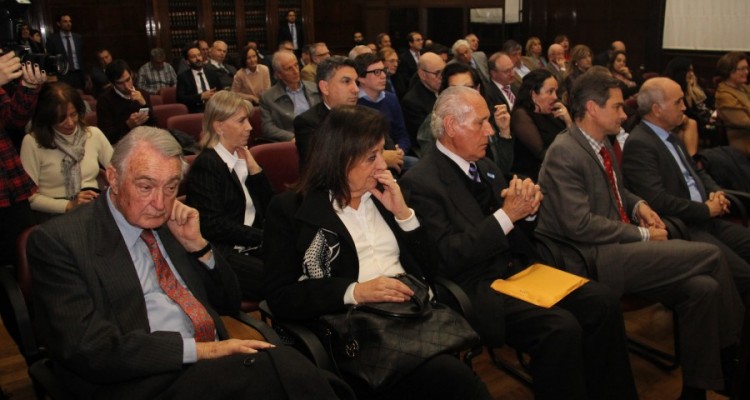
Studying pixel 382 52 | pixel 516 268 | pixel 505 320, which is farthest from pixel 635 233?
pixel 382 52

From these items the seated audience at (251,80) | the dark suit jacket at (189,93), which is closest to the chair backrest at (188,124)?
the dark suit jacket at (189,93)

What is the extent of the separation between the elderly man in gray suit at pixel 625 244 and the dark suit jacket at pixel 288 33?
361 inches

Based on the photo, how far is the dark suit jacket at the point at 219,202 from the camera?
3.07 meters

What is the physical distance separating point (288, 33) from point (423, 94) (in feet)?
23.2

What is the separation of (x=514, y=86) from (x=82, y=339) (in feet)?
19.6

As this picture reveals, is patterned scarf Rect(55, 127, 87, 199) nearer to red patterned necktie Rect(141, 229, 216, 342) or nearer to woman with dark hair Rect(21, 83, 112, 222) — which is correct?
woman with dark hair Rect(21, 83, 112, 222)

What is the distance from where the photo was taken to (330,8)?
12578 millimetres

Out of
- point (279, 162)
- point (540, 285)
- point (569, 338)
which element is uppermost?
point (279, 162)

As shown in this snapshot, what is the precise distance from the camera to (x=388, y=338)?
2078 mm

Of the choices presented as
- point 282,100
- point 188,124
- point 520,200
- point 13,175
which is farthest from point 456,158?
point 282,100

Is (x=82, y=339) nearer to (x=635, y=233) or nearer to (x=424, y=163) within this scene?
(x=424, y=163)

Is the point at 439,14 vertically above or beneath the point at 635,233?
above

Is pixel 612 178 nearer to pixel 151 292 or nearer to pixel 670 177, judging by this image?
pixel 670 177

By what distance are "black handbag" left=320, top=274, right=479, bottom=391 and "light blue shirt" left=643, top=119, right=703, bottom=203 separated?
6.50ft
